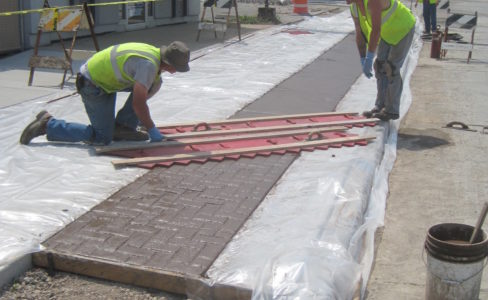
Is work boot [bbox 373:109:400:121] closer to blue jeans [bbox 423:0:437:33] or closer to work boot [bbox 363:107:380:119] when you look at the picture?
work boot [bbox 363:107:380:119]

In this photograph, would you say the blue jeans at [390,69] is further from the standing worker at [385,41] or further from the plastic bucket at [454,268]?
the plastic bucket at [454,268]

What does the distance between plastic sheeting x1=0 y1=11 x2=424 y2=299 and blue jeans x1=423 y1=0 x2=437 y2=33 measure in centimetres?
974

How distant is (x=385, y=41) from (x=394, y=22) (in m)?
0.24

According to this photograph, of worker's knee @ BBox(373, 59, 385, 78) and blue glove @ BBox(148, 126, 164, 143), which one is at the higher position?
worker's knee @ BBox(373, 59, 385, 78)

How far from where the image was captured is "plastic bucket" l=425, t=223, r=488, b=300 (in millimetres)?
3480

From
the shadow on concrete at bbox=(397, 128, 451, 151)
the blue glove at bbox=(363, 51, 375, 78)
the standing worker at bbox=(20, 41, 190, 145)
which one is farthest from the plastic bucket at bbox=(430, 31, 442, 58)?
the standing worker at bbox=(20, 41, 190, 145)

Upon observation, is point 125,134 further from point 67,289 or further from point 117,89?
point 67,289

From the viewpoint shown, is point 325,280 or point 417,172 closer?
point 325,280

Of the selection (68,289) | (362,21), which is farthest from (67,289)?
(362,21)

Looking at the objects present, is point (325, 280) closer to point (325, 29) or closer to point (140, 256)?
point (140, 256)

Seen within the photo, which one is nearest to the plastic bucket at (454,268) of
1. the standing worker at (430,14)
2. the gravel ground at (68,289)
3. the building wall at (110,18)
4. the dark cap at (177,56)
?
the gravel ground at (68,289)

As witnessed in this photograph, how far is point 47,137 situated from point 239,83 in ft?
12.9

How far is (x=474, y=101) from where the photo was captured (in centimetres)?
945

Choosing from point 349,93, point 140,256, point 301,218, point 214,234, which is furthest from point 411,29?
point 140,256
